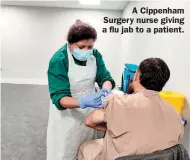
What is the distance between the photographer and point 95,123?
128 centimetres

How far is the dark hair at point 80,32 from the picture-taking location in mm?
1481

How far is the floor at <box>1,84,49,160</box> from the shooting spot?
263 cm

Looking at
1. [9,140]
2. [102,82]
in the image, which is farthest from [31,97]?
[102,82]

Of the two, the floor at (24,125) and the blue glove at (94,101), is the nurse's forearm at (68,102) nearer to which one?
the blue glove at (94,101)

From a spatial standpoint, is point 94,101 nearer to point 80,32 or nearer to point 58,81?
point 58,81

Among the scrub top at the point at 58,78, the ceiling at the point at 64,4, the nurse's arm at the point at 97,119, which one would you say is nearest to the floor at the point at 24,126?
the nurse's arm at the point at 97,119

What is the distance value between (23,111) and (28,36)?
3560mm

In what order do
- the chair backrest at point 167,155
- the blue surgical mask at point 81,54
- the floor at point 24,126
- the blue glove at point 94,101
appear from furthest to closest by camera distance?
the floor at point 24,126, the blue surgical mask at point 81,54, the blue glove at point 94,101, the chair backrest at point 167,155

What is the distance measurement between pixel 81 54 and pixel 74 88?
0.76 feet

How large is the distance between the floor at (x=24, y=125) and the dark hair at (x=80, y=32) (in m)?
1.55

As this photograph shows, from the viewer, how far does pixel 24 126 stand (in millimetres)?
3371

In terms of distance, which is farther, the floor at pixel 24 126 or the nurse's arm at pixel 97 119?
the floor at pixel 24 126

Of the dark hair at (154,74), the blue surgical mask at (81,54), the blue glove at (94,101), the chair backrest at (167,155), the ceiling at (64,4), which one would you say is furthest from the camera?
the ceiling at (64,4)

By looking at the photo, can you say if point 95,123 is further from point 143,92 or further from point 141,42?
Answer: point 141,42
